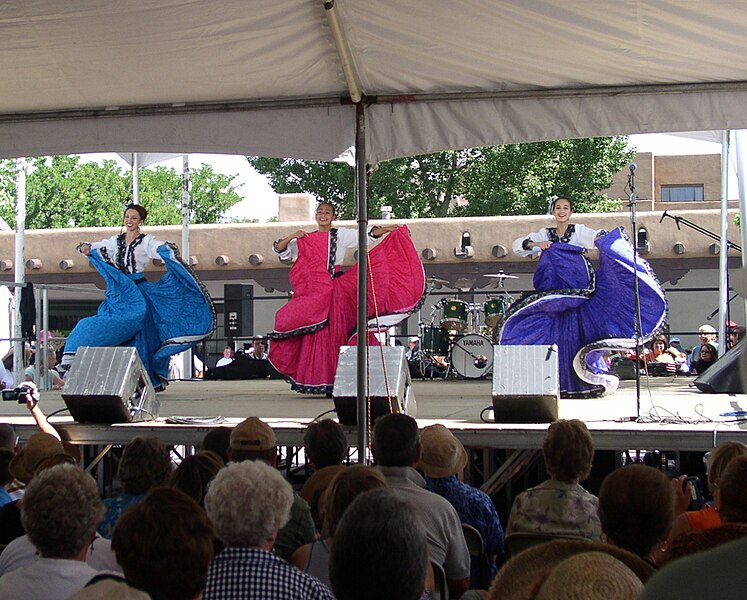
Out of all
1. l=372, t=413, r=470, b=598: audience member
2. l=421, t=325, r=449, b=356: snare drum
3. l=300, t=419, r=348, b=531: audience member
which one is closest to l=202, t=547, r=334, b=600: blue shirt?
l=372, t=413, r=470, b=598: audience member

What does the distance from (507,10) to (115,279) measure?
4478mm

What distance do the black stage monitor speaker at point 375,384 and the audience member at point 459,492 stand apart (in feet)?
6.15

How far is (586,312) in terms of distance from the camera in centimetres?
713

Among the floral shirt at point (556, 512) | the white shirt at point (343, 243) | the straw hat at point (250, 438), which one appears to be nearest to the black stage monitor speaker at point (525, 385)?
the straw hat at point (250, 438)

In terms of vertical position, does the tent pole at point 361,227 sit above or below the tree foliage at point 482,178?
below

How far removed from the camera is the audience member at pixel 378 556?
4.47ft

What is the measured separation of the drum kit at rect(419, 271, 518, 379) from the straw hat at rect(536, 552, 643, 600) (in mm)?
9380

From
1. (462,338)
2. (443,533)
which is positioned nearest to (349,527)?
(443,533)

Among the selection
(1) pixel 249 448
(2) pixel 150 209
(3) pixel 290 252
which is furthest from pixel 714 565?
(2) pixel 150 209

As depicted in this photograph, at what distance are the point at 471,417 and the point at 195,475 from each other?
9.60 ft

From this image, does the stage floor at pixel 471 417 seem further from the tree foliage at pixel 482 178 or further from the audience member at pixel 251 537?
the tree foliage at pixel 482 178

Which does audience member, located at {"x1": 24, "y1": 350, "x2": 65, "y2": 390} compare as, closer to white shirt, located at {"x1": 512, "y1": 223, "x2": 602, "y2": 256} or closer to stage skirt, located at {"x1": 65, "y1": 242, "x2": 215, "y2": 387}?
stage skirt, located at {"x1": 65, "y1": 242, "x2": 215, "y2": 387}

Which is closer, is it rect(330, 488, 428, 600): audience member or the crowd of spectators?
the crowd of spectators

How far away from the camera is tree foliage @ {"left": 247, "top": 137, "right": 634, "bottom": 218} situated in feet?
72.3
